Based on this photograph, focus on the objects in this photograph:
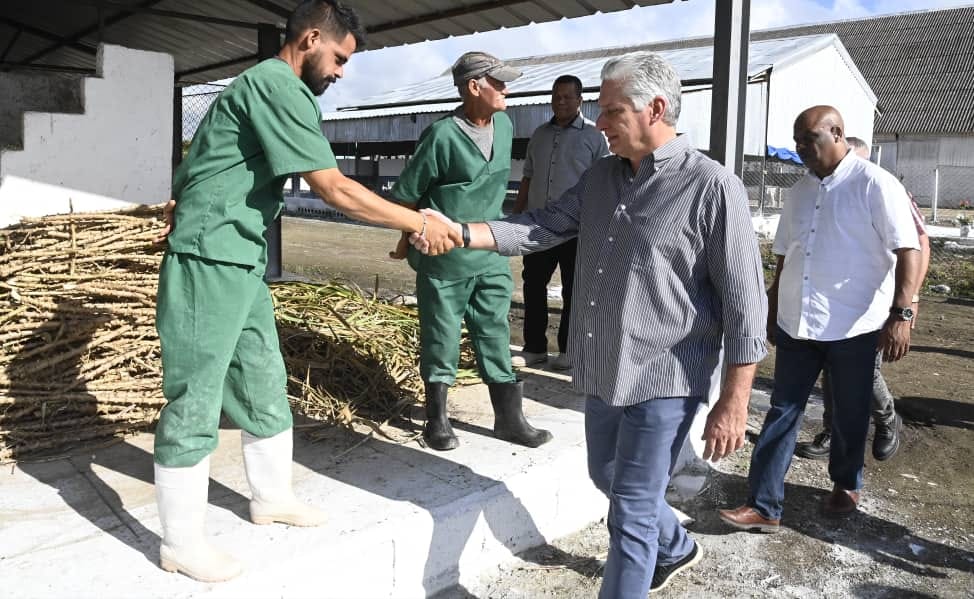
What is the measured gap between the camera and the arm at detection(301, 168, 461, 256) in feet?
8.82

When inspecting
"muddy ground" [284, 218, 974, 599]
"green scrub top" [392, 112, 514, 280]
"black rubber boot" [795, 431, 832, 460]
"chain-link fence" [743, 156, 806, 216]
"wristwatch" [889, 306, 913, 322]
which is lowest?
"muddy ground" [284, 218, 974, 599]

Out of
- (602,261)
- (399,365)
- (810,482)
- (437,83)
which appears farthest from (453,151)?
(437,83)

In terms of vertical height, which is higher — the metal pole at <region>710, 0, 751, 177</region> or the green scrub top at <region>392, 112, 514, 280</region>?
the metal pole at <region>710, 0, 751, 177</region>

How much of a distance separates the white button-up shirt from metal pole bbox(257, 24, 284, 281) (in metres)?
4.63

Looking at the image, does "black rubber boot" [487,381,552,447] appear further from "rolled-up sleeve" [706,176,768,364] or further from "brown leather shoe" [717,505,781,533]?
"rolled-up sleeve" [706,176,768,364]

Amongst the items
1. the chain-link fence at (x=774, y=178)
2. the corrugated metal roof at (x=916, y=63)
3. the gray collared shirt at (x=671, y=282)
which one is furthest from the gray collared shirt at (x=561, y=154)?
the corrugated metal roof at (x=916, y=63)

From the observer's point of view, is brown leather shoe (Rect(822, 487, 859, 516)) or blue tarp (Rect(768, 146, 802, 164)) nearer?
brown leather shoe (Rect(822, 487, 859, 516))

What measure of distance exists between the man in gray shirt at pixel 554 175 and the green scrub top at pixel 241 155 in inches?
122

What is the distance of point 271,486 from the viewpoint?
2932 mm

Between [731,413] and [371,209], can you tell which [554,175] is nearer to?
[371,209]

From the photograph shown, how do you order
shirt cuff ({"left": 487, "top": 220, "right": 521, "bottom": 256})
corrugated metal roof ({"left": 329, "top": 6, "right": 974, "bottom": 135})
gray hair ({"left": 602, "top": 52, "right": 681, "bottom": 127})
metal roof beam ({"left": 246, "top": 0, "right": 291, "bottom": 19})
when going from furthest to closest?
corrugated metal roof ({"left": 329, "top": 6, "right": 974, "bottom": 135}) < metal roof beam ({"left": 246, "top": 0, "right": 291, "bottom": 19}) < shirt cuff ({"left": 487, "top": 220, "right": 521, "bottom": 256}) < gray hair ({"left": 602, "top": 52, "right": 681, "bottom": 127})

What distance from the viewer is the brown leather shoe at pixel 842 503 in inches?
154

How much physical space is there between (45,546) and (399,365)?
2.30 m

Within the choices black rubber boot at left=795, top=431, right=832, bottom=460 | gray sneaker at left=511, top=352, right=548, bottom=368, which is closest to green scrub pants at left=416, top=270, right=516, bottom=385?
gray sneaker at left=511, top=352, right=548, bottom=368
